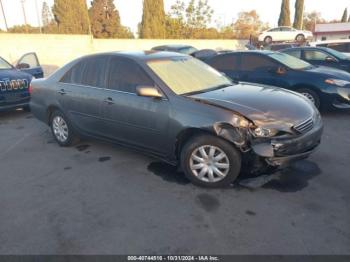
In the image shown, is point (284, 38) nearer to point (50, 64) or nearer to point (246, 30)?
point (50, 64)

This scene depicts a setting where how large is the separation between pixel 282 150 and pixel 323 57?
7055mm

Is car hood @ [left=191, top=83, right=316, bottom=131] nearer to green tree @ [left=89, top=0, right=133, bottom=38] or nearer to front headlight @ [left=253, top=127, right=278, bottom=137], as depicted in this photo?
front headlight @ [left=253, top=127, right=278, bottom=137]

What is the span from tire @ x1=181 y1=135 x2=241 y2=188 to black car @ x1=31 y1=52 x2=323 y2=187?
1cm

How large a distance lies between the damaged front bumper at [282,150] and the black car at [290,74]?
3.38 meters

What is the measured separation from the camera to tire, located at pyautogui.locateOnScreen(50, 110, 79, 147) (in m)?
5.11

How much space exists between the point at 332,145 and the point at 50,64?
18.2 m

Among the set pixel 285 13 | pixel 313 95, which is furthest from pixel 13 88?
pixel 285 13

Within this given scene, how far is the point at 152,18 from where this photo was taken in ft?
108

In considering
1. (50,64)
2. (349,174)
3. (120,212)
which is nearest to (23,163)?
(120,212)

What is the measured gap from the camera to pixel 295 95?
410 cm

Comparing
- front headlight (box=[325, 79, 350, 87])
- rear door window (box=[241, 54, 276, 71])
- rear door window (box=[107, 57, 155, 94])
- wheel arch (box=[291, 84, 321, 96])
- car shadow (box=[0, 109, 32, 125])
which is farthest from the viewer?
car shadow (box=[0, 109, 32, 125])

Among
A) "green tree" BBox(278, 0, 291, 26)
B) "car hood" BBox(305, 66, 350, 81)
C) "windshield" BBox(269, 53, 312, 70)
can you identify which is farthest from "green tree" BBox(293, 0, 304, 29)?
"car hood" BBox(305, 66, 350, 81)

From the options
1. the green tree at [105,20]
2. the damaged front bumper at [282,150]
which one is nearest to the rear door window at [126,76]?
the damaged front bumper at [282,150]

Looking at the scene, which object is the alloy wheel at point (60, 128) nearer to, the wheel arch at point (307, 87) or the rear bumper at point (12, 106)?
the rear bumper at point (12, 106)
